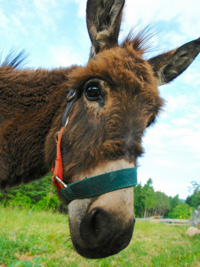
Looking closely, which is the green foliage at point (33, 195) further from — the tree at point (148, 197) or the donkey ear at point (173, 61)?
the tree at point (148, 197)

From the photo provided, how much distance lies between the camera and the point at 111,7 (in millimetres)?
2326

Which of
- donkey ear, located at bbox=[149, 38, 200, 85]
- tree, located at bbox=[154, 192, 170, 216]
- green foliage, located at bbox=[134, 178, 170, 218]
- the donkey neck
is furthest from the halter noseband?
tree, located at bbox=[154, 192, 170, 216]

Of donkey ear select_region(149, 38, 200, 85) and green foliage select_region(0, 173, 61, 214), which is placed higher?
donkey ear select_region(149, 38, 200, 85)

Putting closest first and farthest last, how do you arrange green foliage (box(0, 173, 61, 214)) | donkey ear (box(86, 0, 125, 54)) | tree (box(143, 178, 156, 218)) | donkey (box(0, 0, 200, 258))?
1. donkey (box(0, 0, 200, 258))
2. donkey ear (box(86, 0, 125, 54))
3. green foliage (box(0, 173, 61, 214))
4. tree (box(143, 178, 156, 218))

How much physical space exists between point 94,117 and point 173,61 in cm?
178

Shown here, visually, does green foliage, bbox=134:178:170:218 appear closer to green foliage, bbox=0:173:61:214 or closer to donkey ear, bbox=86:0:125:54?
green foliage, bbox=0:173:61:214

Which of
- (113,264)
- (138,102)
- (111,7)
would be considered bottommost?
(113,264)

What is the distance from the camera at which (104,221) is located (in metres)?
1.51

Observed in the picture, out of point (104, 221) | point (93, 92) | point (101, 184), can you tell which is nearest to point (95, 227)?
point (104, 221)

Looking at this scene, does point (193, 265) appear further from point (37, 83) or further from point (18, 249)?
point (37, 83)

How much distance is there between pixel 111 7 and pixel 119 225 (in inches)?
85.6

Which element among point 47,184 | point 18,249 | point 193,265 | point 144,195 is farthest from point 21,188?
point 144,195

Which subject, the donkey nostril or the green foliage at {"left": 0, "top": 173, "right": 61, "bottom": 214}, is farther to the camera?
the green foliage at {"left": 0, "top": 173, "right": 61, "bottom": 214}

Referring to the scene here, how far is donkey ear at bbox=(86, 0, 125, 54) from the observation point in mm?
2285
